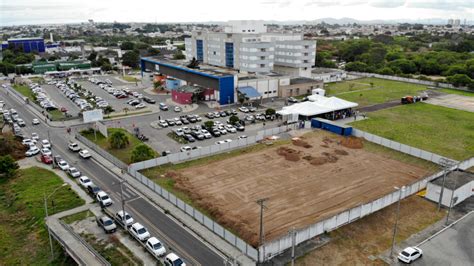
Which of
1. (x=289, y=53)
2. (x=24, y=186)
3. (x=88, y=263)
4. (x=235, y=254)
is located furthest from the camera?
(x=289, y=53)

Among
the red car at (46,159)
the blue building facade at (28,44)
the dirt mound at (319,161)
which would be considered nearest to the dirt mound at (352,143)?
the dirt mound at (319,161)

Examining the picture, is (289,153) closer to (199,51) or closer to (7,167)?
(7,167)

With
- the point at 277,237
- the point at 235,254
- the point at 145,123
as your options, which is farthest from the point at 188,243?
the point at 145,123

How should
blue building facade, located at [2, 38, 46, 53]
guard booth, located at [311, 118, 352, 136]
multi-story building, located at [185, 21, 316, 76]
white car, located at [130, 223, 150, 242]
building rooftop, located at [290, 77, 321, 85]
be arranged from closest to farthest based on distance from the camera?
1. white car, located at [130, 223, 150, 242]
2. guard booth, located at [311, 118, 352, 136]
3. building rooftop, located at [290, 77, 321, 85]
4. multi-story building, located at [185, 21, 316, 76]
5. blue building facade, located at [2, 38, 46, 53]

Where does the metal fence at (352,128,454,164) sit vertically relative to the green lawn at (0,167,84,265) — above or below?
above

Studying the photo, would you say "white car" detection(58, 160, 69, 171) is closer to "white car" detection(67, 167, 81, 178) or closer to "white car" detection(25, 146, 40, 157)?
"white car" detection(67, 167, 81, 178)

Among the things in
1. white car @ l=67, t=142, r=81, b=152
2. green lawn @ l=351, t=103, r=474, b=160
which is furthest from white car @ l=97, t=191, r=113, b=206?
green lawn @ l=351, t=103, r=474, b=160

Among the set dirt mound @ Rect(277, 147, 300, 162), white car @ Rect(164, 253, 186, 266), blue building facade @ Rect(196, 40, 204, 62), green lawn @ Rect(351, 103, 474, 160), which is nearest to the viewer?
white car @ Rect(164, 253, 186, 266)

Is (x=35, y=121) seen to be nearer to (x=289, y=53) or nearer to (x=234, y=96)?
(x=234, y=96)

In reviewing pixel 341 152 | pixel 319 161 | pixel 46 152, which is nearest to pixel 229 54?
pixel 341 152
